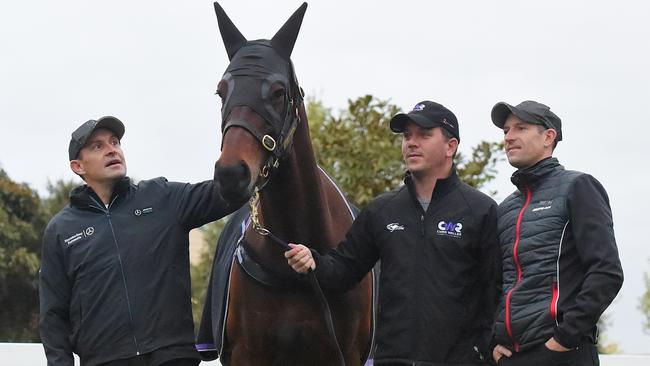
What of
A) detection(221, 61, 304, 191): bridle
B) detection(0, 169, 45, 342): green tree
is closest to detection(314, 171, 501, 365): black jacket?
detection(221, 61, 304, 191): bridle

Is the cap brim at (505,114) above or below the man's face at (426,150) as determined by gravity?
above

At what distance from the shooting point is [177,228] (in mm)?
4602

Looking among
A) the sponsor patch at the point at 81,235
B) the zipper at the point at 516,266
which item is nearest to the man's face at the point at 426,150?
the zipper at the point at 516,266

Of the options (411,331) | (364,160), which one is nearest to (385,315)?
(411,331)

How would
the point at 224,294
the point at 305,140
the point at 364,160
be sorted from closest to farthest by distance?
1. the point at 305,140
2. the point at 224,294
3. the point at 364,160

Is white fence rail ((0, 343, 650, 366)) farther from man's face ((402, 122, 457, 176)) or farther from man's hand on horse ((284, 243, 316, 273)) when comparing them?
man's hand on horse ((284, 243, 316, 273))

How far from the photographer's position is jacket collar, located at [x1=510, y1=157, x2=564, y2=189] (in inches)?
155

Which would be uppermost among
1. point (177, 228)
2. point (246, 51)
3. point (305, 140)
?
point (246, 51)

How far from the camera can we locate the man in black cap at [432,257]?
406 cm

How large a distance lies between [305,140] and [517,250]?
3.63ft

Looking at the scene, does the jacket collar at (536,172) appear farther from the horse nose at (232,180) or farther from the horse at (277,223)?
the horse nose at (232,180)

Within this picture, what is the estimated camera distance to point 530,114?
157 inches

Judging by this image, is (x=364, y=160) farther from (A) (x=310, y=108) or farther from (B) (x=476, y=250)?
(B) (x=476, y=250)

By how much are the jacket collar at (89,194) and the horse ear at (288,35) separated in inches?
37.0
